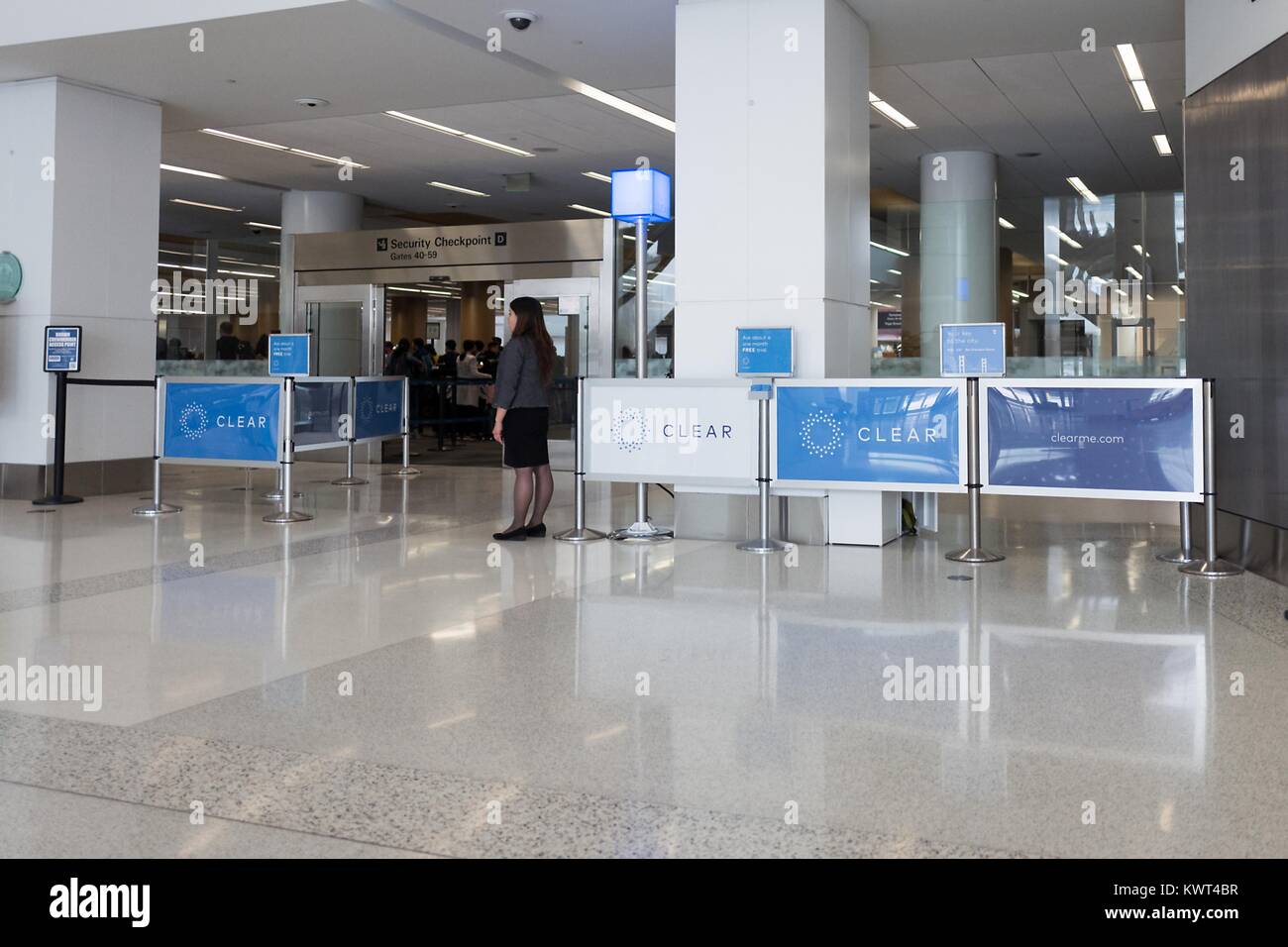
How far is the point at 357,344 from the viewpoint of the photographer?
58.0ft

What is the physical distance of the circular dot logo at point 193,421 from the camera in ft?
32.0

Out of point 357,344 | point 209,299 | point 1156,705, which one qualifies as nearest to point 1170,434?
point 1156,705

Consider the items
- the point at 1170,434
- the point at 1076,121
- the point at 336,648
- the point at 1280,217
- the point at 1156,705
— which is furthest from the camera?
the point at 1076,121

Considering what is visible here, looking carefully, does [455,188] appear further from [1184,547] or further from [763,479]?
[1184,547]

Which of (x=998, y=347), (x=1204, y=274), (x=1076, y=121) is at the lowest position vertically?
(x=998, y=347)

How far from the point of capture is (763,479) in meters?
7.79

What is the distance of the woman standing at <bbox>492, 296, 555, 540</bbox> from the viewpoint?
8203mm

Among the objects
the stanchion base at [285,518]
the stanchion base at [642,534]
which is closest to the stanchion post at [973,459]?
→ the stanchion base at [642,534]

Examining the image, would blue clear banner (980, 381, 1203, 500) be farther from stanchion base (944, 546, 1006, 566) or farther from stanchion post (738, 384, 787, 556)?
stanchion post (738, 384, 787, 556)

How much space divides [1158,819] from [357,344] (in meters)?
16.0

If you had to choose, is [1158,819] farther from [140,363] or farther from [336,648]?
[140,363]

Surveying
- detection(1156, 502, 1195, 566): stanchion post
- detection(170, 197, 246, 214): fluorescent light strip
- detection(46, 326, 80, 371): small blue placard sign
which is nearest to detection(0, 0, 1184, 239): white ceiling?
detection(170, 197, 246, 214): fluorescent light strip

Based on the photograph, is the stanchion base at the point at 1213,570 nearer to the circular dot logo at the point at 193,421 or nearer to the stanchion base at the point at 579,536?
the stanchion base at the point at 579,536

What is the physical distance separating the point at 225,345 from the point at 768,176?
1139 centimetres
